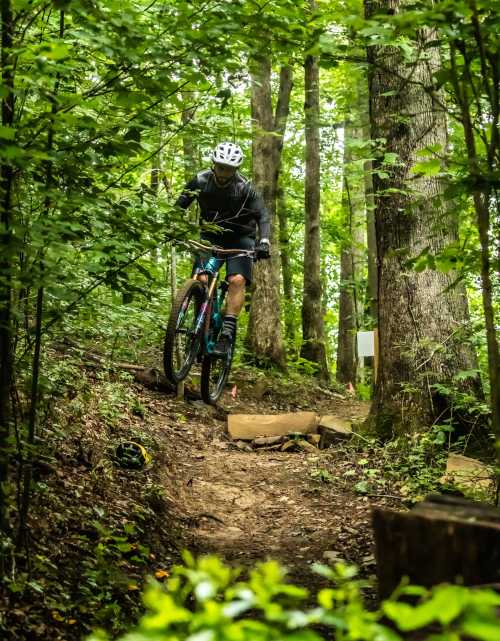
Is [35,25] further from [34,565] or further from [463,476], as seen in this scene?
[463,476]

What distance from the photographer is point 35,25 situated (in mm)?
3824

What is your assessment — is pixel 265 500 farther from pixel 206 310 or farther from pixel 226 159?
pixel 226 159

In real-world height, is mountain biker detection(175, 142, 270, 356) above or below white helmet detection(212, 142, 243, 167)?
below

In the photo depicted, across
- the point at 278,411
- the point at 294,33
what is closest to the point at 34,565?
the point at 294,33

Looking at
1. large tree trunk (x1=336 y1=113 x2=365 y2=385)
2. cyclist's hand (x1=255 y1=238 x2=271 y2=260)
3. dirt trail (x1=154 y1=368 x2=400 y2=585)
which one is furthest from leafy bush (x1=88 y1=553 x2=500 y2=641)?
large tree trunk (x1=336 y1=113 x2=365 y2=385)

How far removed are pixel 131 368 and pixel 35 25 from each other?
5183 millimetres

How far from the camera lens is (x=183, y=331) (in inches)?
290

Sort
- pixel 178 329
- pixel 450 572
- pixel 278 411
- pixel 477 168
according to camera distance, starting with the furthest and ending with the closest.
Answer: pixel 278 411 < pixel 178 329 < pixel 477 168 < pixel 450 572

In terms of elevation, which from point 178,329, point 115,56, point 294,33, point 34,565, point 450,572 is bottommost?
point 34,565

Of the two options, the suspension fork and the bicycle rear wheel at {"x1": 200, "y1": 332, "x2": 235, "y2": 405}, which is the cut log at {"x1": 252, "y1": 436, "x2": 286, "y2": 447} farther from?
the suspension fork

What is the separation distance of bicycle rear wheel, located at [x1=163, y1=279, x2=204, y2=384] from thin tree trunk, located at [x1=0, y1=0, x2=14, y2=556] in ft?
11.3

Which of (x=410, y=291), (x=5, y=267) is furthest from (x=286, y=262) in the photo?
(x=5, y=267)

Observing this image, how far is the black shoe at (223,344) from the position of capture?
7977mm

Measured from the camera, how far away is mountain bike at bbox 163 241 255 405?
712 cm
